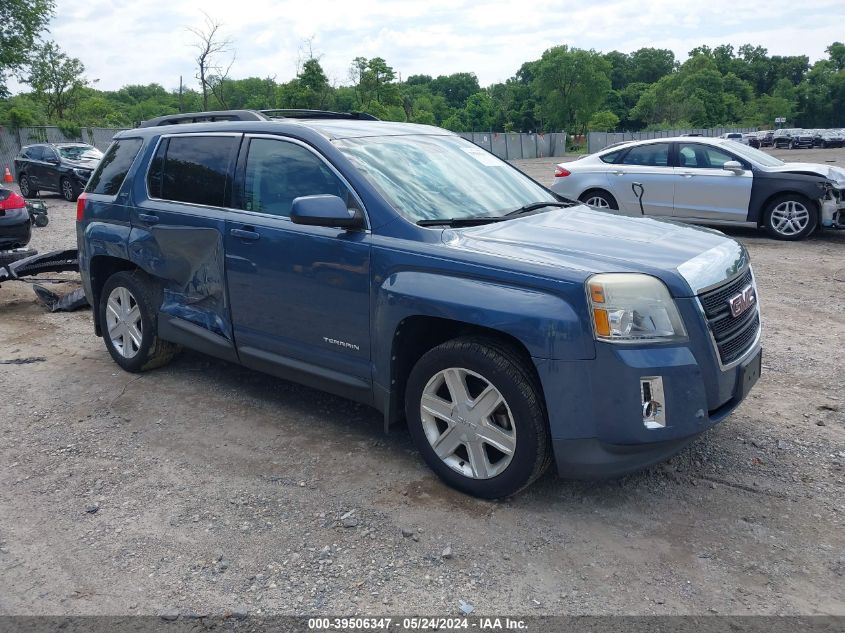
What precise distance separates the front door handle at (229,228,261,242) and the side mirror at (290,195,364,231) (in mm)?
650

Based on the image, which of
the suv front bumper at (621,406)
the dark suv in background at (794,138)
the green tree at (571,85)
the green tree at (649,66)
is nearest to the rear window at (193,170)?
the suv front bumper at (621,406)

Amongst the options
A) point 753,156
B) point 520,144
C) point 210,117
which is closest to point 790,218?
point 753,156

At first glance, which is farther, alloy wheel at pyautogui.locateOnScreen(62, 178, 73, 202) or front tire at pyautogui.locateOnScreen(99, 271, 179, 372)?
alloy wheel at pyautogui.locateOnScreen(62, 178, 73, 202)

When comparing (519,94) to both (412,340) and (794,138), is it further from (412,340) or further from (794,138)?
(412,340)

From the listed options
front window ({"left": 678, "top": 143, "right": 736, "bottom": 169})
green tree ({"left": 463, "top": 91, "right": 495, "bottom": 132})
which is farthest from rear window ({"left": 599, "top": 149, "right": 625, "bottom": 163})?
green tree ({"left": 463, "top": 91, "right": 495, "bottom": 132})

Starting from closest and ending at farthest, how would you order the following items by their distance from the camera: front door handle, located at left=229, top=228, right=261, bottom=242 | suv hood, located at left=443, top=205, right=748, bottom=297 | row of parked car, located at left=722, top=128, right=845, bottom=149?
suv hood, located at left=443, top=205, right=748, bottom=297, front door handle, located at left=229, top=228, right=261, bottom=242, row of parked car, located at left=722, top=128, right=845, bottom=149

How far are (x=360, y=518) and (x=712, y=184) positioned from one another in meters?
9.64

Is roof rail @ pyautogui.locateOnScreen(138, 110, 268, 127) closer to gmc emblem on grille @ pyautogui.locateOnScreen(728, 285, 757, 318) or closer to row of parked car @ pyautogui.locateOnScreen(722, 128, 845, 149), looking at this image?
gmc emblem on grille @ pyautogui.locateOnScreen(728, 285, 757, 318)

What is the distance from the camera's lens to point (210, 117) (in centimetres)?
533

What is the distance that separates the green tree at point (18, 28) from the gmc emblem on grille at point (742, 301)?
118ft

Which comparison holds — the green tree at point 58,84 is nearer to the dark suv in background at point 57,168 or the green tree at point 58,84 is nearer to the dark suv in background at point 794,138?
the dark suv in background at point 57,168

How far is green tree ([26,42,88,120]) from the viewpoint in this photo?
43.9m

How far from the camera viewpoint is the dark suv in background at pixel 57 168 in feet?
64.7

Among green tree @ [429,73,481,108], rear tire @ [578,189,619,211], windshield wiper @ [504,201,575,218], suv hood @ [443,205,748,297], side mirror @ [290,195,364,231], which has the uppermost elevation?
green tree @ [429,73,481,108]
